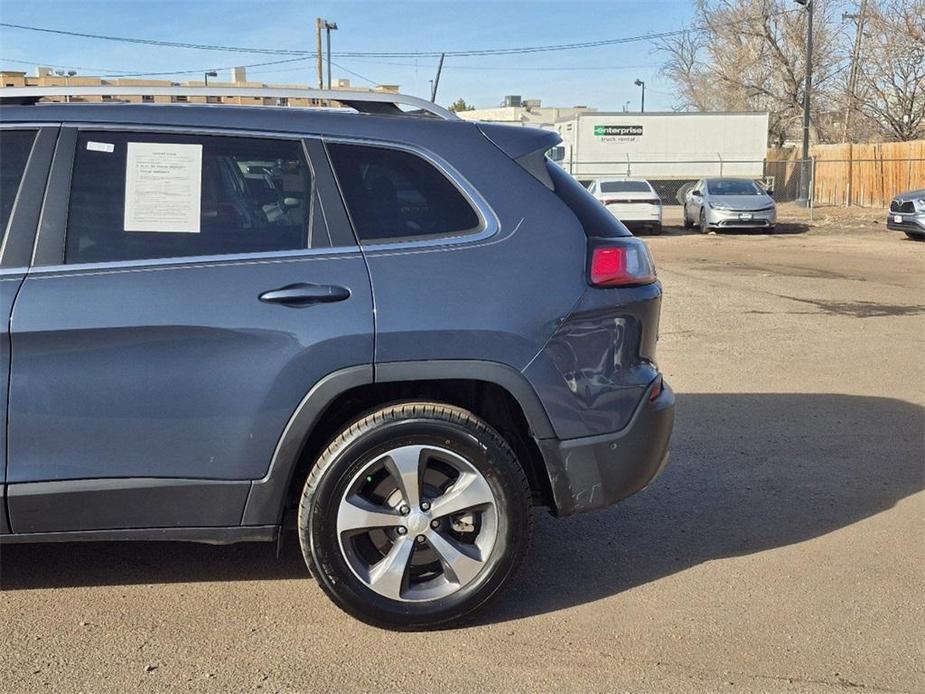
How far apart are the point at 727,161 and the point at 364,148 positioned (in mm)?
35967

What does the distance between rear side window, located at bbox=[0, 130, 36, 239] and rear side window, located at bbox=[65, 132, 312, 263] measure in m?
0.19

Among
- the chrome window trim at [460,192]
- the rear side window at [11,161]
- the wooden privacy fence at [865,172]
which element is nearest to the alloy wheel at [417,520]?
the chrome window trim at [460,192]

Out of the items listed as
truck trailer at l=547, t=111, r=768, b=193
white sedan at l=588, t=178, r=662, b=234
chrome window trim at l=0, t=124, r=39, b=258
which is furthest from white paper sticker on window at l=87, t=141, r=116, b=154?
truck trailer at l=547, t=111, r=768, b=193

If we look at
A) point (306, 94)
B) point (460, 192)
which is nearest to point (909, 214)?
point (460, 192)

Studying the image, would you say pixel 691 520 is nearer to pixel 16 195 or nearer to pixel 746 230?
pixel 16 195

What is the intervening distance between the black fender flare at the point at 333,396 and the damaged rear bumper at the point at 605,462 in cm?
20

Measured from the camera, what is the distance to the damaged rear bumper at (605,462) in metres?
3.47

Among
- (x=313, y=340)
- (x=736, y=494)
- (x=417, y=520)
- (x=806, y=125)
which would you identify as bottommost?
(x=736, y=494)

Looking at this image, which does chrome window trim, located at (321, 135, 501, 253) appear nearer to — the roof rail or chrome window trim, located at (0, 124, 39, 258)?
the roof rail

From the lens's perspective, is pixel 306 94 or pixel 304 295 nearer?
pixel 304 295

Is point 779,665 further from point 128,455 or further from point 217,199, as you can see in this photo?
point 217,199

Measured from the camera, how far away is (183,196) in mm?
3355

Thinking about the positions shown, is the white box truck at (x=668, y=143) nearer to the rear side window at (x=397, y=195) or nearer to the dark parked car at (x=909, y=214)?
the dark parked car at (x=909, y=214)

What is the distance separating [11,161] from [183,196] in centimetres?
65
